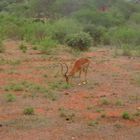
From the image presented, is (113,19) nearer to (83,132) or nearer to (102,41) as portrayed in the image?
(102,41)

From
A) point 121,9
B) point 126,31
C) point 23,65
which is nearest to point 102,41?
point 126,31

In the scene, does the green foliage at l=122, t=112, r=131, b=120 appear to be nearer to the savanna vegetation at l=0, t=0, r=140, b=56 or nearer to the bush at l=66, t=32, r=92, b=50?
the savanna vegetation at l=0, t=0, r=140, b=56

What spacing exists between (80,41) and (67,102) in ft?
48.2

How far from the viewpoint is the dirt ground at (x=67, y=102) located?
10383 mm

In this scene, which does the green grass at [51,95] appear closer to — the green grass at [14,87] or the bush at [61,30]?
the green grass at [14,87]

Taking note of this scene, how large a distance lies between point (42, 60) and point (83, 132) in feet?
43.4

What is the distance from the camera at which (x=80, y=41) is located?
28.0 m

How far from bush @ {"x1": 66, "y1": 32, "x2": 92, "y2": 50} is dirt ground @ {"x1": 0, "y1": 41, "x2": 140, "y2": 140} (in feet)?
17.0

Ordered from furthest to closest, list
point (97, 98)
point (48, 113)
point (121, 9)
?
point (121, 9), point (97, 98), point (48, 113)

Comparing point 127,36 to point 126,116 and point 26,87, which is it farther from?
point 126,116

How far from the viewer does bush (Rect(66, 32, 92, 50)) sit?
27875 millimetres

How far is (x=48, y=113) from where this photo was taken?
12.0 meters

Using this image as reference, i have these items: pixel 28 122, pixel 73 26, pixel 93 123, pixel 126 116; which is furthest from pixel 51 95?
pixel 73 26

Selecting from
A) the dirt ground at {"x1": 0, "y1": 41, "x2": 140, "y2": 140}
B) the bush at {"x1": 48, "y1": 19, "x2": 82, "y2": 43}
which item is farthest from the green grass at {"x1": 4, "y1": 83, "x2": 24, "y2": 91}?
the bush at {"x1": 48, "y1": 19, "x2": 82, "y2": 43}
